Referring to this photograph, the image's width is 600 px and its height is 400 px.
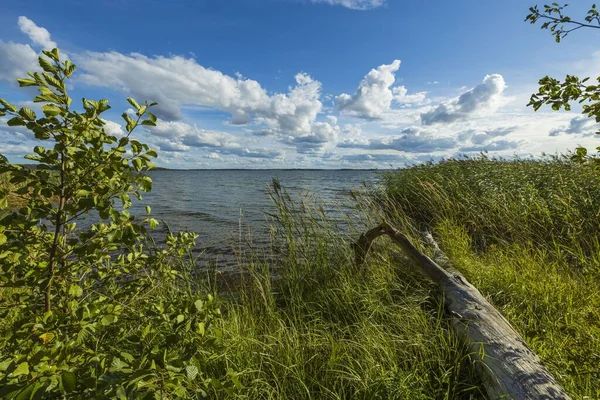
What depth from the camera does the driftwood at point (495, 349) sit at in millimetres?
2168

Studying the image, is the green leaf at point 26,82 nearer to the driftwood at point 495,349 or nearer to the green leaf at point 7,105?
the green leaf at point 7,105

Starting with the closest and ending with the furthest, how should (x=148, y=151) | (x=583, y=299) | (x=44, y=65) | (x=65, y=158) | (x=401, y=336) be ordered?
(x=44, y=65) → (x=65, y=158) → (x=148, y=151) → (x=401, y=336) → (x=583, y=299)

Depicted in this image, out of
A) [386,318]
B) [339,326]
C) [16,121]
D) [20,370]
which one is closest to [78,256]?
[20,370]

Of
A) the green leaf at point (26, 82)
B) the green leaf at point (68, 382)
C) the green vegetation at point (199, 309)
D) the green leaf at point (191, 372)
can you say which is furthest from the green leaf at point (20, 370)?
the green leaf at point (26, 82)

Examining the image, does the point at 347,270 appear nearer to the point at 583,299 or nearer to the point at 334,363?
the point at 334,363

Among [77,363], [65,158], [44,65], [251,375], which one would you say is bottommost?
[251,375]

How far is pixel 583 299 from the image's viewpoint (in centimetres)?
339

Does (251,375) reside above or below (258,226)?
above

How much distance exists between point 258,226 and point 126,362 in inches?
424

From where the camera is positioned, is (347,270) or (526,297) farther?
(347,270)

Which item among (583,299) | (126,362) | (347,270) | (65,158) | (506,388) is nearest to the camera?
(126,362)

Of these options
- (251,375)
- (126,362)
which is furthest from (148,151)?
(251,375)

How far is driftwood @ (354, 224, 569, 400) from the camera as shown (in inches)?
85.4

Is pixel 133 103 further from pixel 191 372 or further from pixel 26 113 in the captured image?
pixel 191 372
